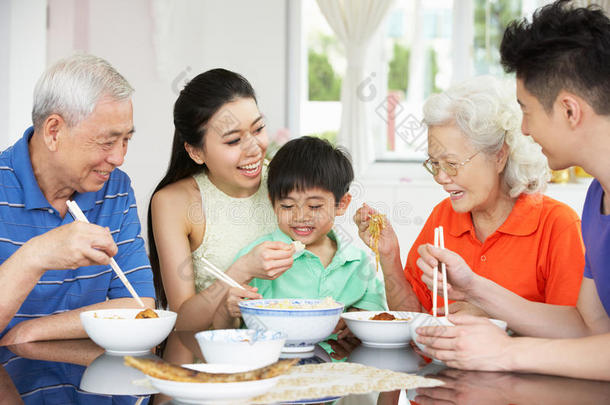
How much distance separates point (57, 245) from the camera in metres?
1.56

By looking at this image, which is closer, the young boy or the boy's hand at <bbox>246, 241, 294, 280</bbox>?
the boy's hand at <bbox>246, 241, 294, 280</bbox>

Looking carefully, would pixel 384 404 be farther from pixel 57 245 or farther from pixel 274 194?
pixel 274 194

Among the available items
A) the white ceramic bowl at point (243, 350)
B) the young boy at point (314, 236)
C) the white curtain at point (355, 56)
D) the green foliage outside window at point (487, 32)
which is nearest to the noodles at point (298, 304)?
the white ceramic bowl at point (243, 350)

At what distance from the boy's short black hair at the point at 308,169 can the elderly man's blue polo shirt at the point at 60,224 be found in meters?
0.48

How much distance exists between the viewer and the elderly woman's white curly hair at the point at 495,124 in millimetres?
2111

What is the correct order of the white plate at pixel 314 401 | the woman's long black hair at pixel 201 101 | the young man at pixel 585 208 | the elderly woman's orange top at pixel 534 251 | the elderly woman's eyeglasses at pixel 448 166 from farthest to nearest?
the woman's long black hair at pixel 201 101
the elderly woman's eyeglasses at pixel 448 166
the elderly woman's orange top at pixel 534 251
the young man at pixel 585 208
the white plate at pixel 314 401

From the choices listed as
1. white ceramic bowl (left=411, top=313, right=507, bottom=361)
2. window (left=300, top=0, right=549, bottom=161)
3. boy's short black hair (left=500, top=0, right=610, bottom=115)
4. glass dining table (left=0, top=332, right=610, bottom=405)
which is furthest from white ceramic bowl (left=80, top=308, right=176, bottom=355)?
window (left=300, top=0, right=549, bottom=161)

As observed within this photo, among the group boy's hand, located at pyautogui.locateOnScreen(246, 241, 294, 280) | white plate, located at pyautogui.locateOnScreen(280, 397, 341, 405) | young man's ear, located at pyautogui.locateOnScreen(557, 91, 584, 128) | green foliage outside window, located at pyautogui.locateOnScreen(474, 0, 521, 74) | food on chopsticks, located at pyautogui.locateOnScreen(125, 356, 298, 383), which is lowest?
white plate, located at pyautogui.locateOnScreen(280, 397, 341, 405)

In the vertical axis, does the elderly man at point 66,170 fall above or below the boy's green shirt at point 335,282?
above

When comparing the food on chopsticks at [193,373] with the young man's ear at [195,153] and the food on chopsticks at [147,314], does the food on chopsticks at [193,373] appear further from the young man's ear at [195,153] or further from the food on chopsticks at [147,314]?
the young man's ear at [195,153]

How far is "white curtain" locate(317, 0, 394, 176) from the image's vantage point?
17.1ft

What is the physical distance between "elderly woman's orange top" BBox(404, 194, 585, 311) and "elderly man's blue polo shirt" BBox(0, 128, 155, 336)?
3.37ft

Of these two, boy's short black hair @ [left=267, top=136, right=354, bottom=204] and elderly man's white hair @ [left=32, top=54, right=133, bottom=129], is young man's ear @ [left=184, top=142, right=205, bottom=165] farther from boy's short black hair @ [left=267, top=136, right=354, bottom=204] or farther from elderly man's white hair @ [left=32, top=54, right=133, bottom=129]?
elderly man's white hair @ [left=32, top=54, right=133, bottom=129]

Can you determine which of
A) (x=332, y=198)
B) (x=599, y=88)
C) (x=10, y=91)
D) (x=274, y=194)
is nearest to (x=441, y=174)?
(x=332, y=198)
